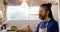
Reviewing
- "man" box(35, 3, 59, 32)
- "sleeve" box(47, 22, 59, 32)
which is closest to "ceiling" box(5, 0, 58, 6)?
"man" box(35, 3, 59, 32)

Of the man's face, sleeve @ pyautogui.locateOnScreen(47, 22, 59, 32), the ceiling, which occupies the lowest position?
sleeve @ pyautogui.locateOnScreen(47, 22, 59, 32)

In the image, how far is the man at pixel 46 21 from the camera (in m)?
1.86

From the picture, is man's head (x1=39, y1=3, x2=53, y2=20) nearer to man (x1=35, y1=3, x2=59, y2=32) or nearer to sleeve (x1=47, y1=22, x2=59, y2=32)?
man (x1=35, y1=3, x2=59, y2=32)

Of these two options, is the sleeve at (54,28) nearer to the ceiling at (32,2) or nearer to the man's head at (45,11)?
the man's head at (45,11)

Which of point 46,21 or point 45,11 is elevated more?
point 45,11

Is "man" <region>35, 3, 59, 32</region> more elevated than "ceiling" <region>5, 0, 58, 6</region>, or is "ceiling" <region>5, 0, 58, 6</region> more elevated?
"ceiling" <region>5, 0, 58, 6</region>

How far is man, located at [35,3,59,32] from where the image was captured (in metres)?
1.86

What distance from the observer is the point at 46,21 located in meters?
1.93

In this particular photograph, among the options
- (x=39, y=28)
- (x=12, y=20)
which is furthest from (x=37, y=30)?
(x=12, y=20)

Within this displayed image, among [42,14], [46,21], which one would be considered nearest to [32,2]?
[42,14]

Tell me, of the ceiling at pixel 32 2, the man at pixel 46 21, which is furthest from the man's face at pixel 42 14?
the ceiling at pixel 32 2

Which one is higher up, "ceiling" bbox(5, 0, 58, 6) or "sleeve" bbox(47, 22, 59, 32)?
"ceiling" bbox(5, 0, 58, 6)

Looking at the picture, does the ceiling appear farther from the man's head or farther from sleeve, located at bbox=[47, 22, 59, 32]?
sleeve, located at bbox=[47, 22, 59, 32]

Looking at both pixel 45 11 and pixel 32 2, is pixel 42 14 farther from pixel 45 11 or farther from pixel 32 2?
pixel 32 2
